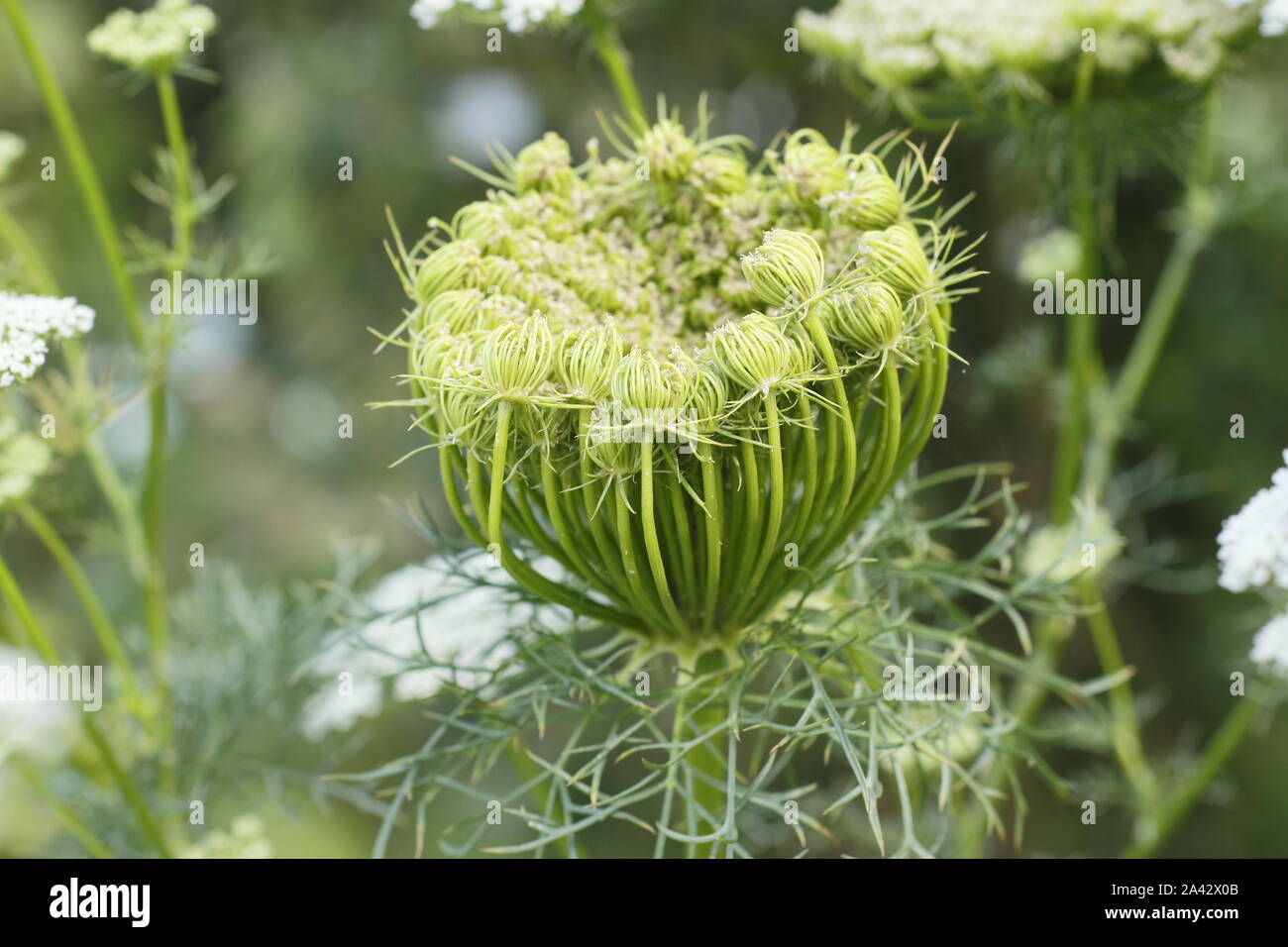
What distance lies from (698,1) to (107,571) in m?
2.27

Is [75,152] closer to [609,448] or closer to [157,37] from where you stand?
[157,37]

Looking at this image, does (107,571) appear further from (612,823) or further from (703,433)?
(703,433)

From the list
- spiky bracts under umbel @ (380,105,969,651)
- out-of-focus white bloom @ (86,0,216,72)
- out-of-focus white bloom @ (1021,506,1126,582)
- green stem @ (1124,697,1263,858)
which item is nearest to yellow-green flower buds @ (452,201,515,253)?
spiky bracts under umbel @ (380,105,969,651)

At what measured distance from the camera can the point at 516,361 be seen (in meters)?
0.79

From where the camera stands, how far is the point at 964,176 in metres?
2.36

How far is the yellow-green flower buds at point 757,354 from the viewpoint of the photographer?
2.57 ft

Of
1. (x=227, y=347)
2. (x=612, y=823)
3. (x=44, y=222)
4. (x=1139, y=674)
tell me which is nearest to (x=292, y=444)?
(x=227, y=347)

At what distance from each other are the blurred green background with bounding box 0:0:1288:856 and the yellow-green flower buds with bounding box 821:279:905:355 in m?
1.14

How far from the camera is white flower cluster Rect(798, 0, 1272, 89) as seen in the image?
121cm

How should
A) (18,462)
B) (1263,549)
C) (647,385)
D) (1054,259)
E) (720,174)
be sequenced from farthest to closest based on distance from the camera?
(1054,259) → (18,462) → (720,174) → (1263,549) → (647,385)

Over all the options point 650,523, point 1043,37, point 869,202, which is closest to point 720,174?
point 869,202

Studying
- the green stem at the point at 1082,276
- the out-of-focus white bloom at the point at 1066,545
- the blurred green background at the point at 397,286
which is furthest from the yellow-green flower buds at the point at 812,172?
the blurred green background at the point at 397,286

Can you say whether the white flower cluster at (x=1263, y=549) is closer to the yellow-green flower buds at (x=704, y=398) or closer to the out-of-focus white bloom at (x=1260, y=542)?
the out-of-focus white bloom at (x=1260, y=542)

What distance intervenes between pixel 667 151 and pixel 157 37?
70 centimetres
